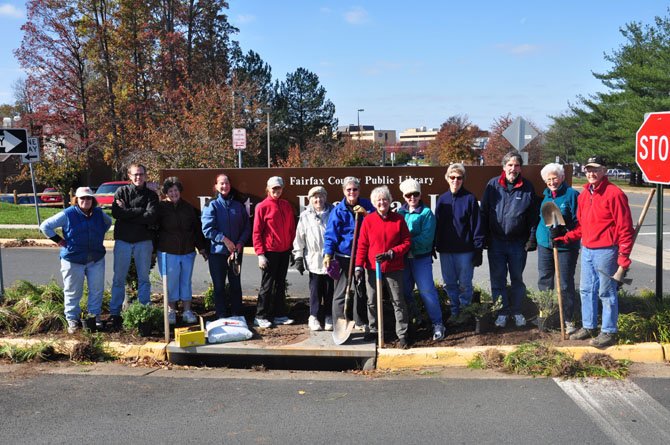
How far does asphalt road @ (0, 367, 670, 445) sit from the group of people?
1003 mm

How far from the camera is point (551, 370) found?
5305mm

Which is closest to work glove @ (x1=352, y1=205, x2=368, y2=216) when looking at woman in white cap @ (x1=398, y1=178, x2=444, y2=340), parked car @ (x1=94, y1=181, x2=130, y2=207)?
woman in white cap @ (x1=398, y1=178, x2=444, y2=340)

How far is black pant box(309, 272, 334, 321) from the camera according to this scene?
6.49 meters

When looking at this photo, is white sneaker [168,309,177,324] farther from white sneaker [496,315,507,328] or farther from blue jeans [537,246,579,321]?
blue jeans [537,246,579,321]

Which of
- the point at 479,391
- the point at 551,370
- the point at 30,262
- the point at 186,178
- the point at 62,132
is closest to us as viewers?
the point at 479,391

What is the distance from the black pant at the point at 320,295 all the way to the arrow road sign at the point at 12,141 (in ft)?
14.2

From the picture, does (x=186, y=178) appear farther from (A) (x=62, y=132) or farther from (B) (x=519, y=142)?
(A) (x=62, y=132)

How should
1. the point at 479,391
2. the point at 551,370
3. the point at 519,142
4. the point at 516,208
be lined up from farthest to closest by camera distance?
the point at 519,142 → the point at 516,208 → the point at 551,370 → the point at 479,391

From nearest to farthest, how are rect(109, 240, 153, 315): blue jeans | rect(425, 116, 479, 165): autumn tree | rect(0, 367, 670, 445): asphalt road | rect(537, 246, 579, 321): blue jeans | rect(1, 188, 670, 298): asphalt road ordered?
rect(0, 367, 670, 445): asphalt road < rect(537, 246, 579, 321): blue jeans < rect(109, 240, 153, 315): blue jeans < rect(1, 188, 670, 298): asphalt road < rect(425, 116, 479, 165): autumn tree

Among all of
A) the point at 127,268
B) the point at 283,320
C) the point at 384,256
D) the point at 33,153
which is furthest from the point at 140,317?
the point at 33,153

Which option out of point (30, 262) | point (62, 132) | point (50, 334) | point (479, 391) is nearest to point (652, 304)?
point (479, 391)

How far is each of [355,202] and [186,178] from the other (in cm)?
247

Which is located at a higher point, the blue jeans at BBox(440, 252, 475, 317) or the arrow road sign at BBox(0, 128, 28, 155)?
the arrow road sign at BBox(0, 128, 28, 155)

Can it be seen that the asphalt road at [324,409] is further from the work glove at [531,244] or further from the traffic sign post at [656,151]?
the traffic sign post at [656,151]
